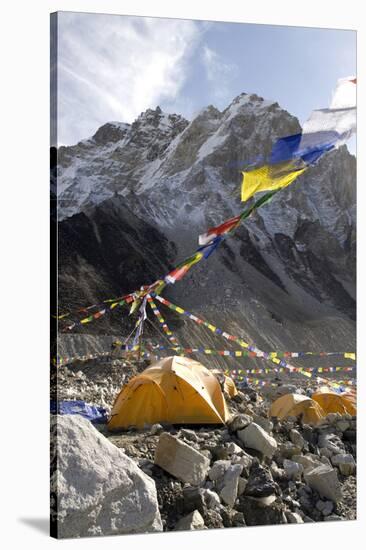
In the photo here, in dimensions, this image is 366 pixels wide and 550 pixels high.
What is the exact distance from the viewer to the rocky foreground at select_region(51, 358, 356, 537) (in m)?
6.87

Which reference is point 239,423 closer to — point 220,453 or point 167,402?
point 220,453

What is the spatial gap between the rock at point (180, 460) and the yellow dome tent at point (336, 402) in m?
3.20

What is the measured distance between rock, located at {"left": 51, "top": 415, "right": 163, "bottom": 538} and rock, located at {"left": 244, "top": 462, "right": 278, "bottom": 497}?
98cm

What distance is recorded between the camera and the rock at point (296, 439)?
8750 millimetres

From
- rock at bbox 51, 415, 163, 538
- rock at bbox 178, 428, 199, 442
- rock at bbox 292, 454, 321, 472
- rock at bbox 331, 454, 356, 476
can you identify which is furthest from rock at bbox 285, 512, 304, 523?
rock at bbox 51, 415, 163, 538

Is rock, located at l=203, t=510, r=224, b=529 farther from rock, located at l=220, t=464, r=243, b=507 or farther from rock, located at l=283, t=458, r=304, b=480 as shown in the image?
rock, located at l=283, t=458, r=304, b=480

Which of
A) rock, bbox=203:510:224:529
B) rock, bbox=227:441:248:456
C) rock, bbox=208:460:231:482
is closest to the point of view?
rock, bbox=203:510:224:529

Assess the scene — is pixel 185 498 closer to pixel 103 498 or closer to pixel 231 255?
pixel 103 498

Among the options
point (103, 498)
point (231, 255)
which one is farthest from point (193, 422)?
point (231, 255)

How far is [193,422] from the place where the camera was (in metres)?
9.11

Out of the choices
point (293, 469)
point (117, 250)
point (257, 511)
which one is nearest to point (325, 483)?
point (293, 469)

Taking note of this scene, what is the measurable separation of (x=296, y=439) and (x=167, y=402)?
4.55 ft

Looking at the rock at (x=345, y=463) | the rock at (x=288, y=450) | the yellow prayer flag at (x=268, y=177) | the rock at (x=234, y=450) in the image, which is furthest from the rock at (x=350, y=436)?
the yellow prayer flag at (x=268, y=177)

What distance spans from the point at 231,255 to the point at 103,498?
13.6 meters
